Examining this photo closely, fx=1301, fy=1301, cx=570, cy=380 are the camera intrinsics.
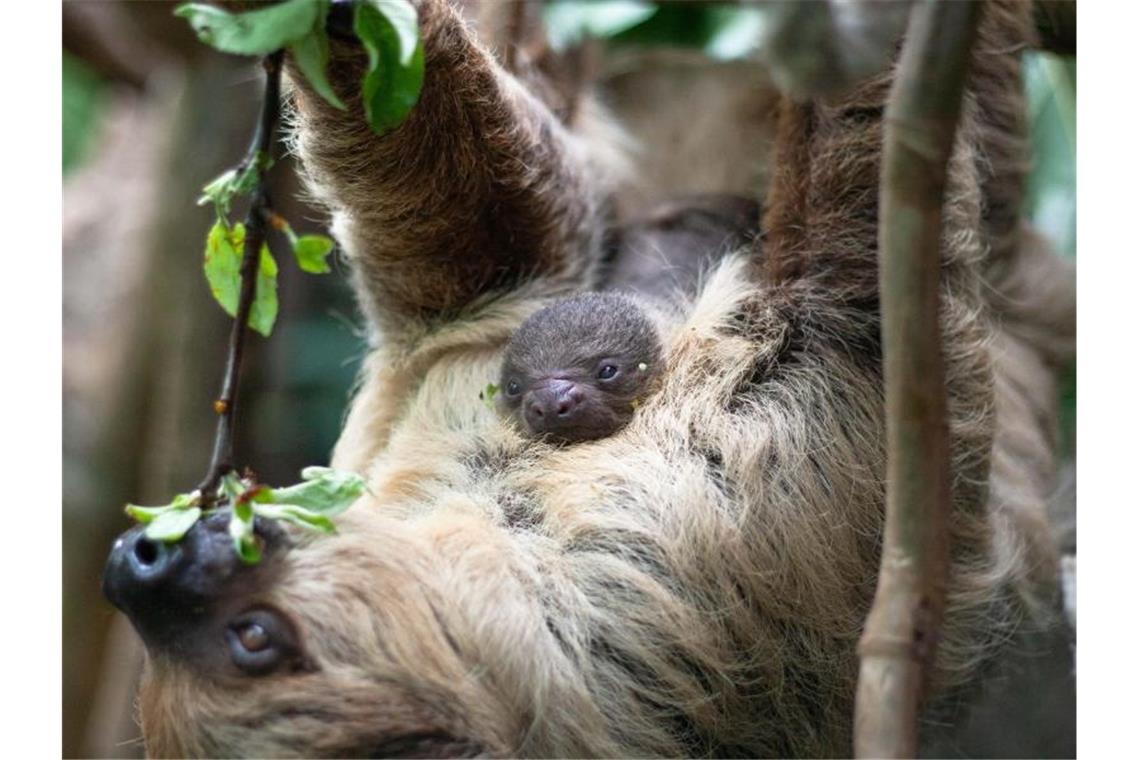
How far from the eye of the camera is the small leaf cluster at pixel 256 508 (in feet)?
6.57

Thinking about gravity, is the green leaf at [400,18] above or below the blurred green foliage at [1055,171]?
below

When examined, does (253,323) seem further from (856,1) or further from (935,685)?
(935,685)

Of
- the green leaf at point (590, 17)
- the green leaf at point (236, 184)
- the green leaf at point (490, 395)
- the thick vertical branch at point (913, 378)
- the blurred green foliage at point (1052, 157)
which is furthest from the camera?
the green leaf at point (590, 17)

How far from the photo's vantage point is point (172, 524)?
2018mm

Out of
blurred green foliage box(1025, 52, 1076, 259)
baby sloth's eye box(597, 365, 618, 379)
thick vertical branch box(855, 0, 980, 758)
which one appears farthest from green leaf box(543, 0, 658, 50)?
thick vertical branch box(855, 0, 980, 758)

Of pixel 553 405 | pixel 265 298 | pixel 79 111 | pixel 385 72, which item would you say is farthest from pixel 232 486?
pixel 79 111

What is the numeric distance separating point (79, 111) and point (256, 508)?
544 centimetres

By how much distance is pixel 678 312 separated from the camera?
121 inches

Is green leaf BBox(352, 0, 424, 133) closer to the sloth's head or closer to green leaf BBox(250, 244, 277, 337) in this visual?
green leaf BBox(250, 244, 277, 337)

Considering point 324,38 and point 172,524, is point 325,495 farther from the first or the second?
point 324,38

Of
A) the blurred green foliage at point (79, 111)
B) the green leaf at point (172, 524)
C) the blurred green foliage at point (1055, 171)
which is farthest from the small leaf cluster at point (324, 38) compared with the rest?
the blurred green foliage at point (79, 111)

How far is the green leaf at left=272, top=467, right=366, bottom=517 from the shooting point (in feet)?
6.80

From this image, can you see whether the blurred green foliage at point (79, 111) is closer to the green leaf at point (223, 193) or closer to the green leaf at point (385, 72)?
the green leaf at point (223, 193)
